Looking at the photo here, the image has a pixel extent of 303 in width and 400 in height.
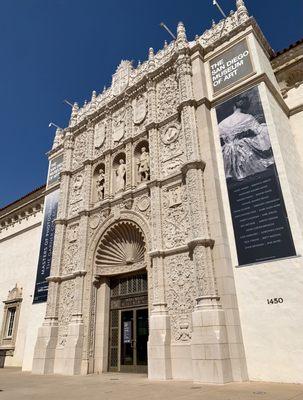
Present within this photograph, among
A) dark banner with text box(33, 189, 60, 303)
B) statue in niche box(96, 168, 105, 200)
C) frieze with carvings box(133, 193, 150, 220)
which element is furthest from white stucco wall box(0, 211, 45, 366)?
frieze with carvings box(133, 193, 150, 220)

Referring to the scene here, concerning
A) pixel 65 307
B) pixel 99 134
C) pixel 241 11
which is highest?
pixel 241 11

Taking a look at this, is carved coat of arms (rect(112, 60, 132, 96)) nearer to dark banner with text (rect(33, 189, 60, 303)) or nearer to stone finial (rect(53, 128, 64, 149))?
stone finial (rect(53, 128, 64, 149))

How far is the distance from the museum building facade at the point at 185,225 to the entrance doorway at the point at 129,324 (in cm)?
6

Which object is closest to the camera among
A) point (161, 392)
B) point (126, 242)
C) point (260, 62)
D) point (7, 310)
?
point (161, 392)

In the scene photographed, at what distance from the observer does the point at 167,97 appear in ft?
52.3

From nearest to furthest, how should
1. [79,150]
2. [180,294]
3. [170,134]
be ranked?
[180,294] < [170,134] < [79,150]

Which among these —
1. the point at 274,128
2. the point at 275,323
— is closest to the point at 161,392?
the point at 275,323

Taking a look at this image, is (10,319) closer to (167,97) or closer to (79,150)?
(79,150)

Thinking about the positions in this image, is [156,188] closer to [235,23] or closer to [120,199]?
[120,199]

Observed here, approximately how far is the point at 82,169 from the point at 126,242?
240 inches

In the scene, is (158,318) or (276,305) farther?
(158,318)

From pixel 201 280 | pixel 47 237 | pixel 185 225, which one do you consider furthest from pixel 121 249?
pixel 47 237

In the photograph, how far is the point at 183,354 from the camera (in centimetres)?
1104

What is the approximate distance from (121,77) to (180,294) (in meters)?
13.8
